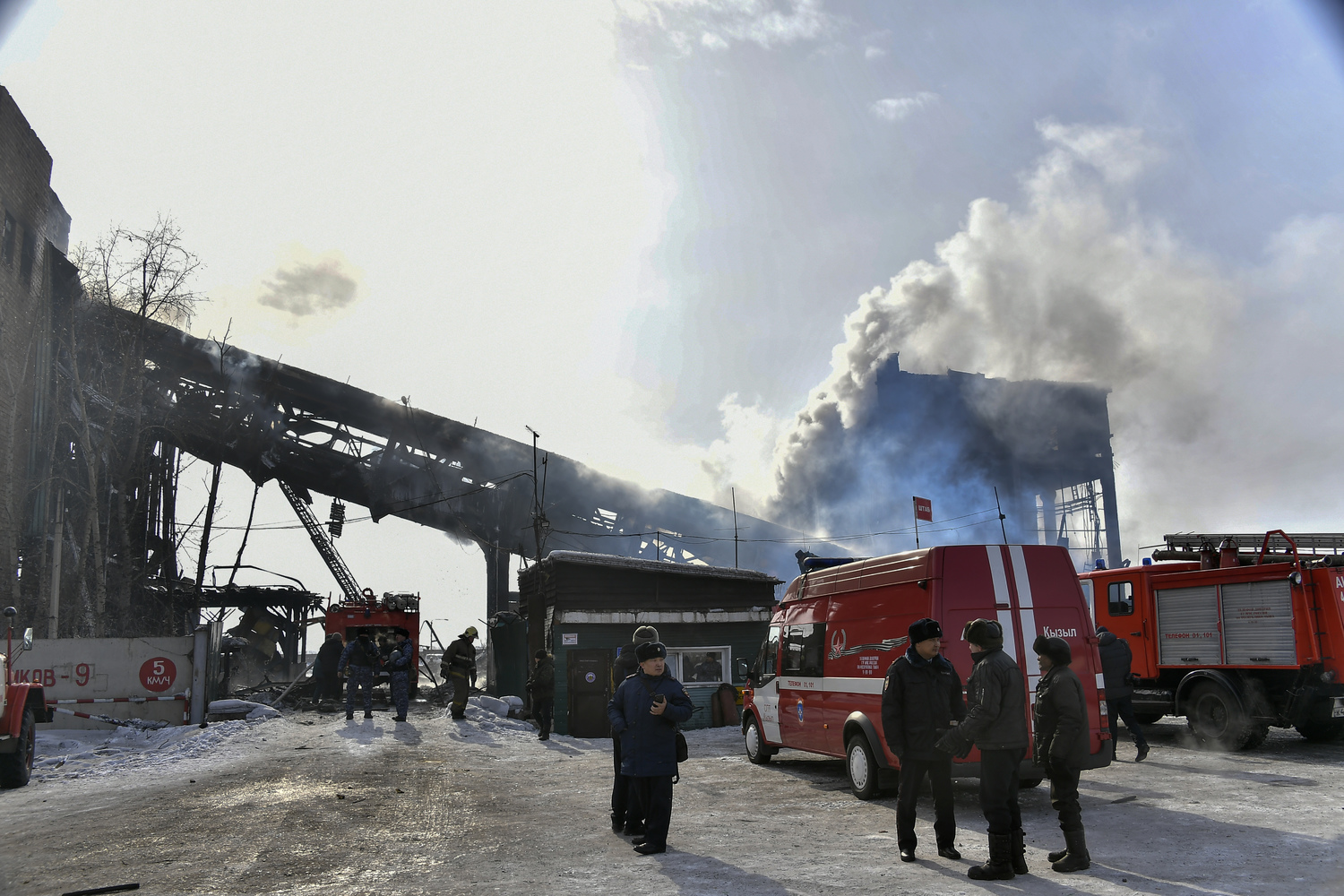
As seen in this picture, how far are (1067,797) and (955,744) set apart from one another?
789mm

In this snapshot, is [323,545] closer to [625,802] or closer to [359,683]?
[359,683]

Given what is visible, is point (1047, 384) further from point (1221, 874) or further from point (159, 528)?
point (1221, 874)

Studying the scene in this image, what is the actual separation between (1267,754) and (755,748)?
6.59 meters

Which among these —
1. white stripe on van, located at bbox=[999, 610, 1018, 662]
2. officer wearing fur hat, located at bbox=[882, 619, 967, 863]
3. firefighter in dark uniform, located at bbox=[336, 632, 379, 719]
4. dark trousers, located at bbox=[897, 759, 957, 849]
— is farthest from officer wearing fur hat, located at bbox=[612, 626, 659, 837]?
firefighter in dark uniform, located at bbox=[336, 632, 379, 719]

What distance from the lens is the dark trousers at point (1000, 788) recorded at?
577cm

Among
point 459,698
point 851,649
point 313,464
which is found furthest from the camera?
point 313,464

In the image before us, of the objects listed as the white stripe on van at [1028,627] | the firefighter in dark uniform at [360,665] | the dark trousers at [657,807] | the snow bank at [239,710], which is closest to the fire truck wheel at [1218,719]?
the white stripe on van at [1028,627]

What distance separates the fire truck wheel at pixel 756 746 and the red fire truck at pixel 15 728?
9.05 metres

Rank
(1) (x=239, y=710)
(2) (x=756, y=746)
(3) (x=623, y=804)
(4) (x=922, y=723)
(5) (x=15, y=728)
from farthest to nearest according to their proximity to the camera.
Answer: (1) (x=239, y=710) < (2) (x=756, y=746) < (5) (x=15, y=728) < (3) (x=623, y=804) < (4) (x=922, y=723)

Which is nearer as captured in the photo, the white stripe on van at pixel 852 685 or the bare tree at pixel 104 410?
the white stripe on van at pixel 852 685

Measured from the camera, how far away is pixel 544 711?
16.5 metres

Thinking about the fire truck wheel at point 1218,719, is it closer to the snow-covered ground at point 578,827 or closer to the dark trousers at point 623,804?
the snow-covered ground at point 578,827

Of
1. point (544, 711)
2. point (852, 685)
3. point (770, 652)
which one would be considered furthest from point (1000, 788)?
point (544, 711)

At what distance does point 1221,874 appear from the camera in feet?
18.8
